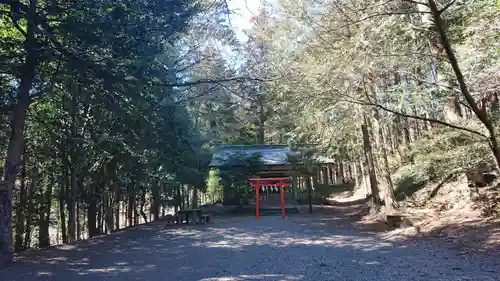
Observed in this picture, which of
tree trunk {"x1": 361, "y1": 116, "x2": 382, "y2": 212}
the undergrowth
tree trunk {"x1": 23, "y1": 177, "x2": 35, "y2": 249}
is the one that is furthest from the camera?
tree trunk {"x1": 361, "y1": 116, "x2": 382, "y2": 212}

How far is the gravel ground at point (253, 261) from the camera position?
170 inches

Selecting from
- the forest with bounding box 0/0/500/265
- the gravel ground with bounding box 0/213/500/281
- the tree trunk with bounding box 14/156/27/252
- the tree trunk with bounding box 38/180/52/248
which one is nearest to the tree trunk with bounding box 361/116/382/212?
the forest with bounding box 0/0/500/265

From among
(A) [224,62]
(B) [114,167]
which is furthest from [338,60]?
(B) [114,167]

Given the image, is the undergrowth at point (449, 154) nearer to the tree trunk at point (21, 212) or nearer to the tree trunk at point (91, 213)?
the tree trunk at point (91, 213)

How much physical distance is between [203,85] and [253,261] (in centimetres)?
431

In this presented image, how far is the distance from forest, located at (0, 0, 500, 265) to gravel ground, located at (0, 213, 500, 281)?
1.25 m

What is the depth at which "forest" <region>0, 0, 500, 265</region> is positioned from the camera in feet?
15.6

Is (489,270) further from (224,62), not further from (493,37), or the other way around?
(224,62)

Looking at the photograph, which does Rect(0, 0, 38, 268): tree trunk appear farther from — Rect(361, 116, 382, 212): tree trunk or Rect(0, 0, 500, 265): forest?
Rect(361, 116, 382, 212): tree trunk

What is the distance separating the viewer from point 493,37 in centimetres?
468

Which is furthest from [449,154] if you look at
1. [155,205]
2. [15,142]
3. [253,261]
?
[155,205]

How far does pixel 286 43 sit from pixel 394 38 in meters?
4.27

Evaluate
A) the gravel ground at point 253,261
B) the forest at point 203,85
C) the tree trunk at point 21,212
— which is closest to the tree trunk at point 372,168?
the forest at point 203,85

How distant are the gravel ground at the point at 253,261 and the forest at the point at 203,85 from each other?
1.25 metres
